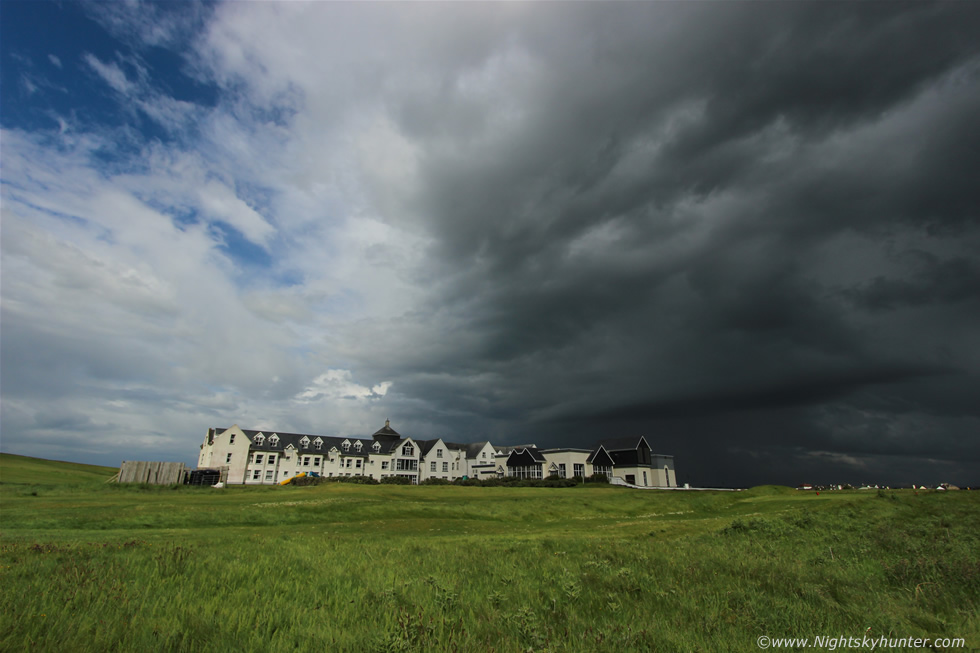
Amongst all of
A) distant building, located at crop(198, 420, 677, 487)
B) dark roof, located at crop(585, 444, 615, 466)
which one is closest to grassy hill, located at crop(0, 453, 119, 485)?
distant building, located at crop(198, 420, 677, 487)

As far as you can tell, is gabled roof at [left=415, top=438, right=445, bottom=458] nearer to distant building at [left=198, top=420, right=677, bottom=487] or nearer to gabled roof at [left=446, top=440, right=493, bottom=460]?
distant building at [left=198, top=420, right=677, bottom=487]

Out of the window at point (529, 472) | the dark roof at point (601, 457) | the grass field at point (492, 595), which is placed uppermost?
the dark roof at point (601, 457)

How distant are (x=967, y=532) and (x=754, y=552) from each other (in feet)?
30.6

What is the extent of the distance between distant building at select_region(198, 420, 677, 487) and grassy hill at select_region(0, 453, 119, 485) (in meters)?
19.7

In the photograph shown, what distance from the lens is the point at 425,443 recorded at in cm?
11631

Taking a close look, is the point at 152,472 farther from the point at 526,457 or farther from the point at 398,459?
the point at 526,457

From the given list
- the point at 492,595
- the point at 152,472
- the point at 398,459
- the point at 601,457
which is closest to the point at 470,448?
the point at 398,459

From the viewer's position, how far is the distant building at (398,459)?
311ft

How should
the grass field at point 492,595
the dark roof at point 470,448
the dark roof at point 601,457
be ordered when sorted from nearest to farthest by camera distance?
the grass field at point 492,595 → the dark roof at point 601,457 → the dark roof at point 470,448

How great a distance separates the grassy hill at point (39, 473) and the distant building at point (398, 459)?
64.7 feet

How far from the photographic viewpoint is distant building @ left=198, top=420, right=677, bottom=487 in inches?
3735

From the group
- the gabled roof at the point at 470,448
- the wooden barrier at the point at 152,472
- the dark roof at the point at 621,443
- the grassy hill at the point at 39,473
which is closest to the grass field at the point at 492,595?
the wooden barrier at the point at 152,472

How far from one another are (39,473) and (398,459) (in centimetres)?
6215

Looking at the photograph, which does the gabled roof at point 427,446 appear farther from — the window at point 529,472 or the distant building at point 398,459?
the window at point 529,472
